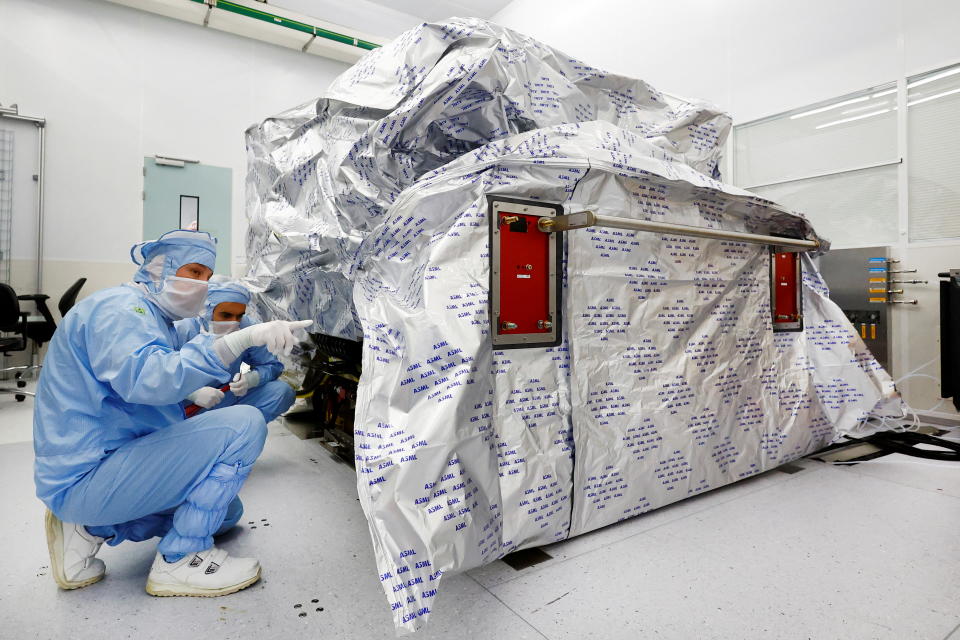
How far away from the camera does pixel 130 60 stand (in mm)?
4684

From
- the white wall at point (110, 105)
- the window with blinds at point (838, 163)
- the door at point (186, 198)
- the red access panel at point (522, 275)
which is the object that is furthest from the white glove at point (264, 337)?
the white wall at point (110, 105)

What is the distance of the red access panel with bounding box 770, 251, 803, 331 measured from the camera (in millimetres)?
2062

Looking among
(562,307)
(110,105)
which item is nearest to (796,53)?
(562,307)

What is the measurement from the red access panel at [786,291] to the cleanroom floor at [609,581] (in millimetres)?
647

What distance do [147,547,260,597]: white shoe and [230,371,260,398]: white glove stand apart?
2.80ft

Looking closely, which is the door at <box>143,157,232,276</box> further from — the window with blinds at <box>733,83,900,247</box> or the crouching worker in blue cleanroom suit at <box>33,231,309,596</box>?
the window with blinds at <box>733,83,900,247</box>

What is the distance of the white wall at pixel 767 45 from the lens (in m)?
3.01

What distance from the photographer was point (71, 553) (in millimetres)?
1277

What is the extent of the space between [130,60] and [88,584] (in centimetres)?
499

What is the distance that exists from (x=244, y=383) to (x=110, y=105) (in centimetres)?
401

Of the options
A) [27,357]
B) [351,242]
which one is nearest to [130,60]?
[27,357]

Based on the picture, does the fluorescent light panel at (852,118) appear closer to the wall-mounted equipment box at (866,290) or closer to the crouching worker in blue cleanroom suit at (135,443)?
the wall-mounted equipment box at (866,290)

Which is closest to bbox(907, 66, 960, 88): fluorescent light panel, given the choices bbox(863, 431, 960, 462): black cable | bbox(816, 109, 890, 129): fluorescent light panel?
bbox(816, 109, 890, 129): fluorescent light panel

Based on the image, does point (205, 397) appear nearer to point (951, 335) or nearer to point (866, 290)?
point (951, 335)
